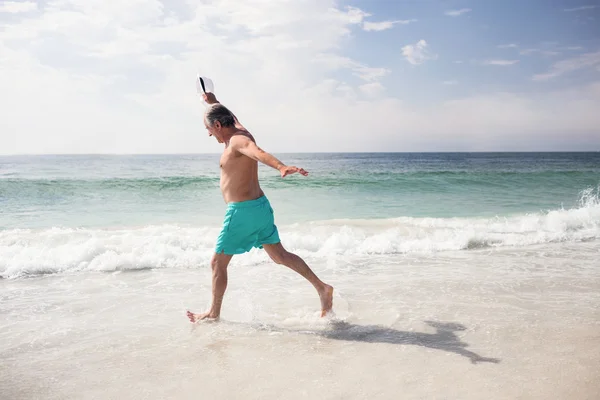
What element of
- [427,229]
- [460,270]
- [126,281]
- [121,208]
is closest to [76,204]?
[121,208]

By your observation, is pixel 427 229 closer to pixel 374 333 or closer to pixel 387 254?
pixel 387 254

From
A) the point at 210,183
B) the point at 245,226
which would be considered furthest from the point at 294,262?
the point at 210,183

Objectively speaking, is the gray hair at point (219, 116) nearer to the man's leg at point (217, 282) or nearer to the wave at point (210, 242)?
the man's leg at point (217, 282)

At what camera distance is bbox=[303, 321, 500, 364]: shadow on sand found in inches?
124

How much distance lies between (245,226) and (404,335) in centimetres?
159

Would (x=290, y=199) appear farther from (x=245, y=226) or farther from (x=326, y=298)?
(x=245, y=226)

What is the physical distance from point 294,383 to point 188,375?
2.36 ft

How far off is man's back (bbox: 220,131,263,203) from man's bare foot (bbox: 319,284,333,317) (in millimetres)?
1053

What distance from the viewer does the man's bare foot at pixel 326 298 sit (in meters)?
3.70

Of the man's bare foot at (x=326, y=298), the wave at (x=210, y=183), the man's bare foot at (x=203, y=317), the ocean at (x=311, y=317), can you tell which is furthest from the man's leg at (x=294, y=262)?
the wave at (x=210, y=183)

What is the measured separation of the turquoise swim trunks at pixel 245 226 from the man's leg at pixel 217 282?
99 millimetres

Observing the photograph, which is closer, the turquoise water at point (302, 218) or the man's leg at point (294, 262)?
the man's leg at point (294, 262)

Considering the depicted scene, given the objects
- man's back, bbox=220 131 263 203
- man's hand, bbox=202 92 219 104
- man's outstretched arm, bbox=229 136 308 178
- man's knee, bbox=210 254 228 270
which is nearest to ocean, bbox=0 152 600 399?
man's knee, bbox=210 254 228 270

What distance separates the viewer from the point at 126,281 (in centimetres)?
508
